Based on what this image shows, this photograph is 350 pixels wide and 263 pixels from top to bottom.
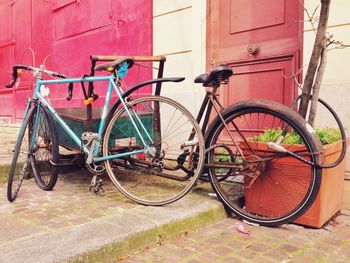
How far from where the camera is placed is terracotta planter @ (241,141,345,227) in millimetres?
2793

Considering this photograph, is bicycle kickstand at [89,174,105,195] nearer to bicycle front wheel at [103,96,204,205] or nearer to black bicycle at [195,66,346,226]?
bicycle front wheel at [103,96,204,205]

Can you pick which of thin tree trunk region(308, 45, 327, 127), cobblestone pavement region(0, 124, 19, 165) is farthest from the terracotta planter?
cobblestone pavement region(0, 124, 19, 165)

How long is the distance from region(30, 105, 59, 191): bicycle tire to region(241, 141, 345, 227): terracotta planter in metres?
1.70

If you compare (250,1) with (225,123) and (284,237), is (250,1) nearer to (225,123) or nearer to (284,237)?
(225,123)

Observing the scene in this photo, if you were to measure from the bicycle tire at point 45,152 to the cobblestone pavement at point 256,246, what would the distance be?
1.43 metres

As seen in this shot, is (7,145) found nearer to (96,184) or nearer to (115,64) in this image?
(96,184)

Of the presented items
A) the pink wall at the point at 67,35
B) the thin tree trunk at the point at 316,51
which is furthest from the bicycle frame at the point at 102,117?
the thin tree trunk at the point at 316,51

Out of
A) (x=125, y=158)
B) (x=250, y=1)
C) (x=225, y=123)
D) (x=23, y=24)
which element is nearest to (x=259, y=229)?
(x=225, y=123)

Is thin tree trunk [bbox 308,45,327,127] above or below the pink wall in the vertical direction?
below

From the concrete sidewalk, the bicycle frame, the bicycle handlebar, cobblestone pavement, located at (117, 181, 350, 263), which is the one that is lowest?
cobblestone pavement, located at (117, 181, 350, 263)

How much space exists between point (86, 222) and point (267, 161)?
1.44m

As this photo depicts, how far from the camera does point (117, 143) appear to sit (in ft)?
11.5

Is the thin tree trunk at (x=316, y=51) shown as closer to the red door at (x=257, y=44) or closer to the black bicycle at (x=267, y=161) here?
the black bicycle at (x=267, y=161)

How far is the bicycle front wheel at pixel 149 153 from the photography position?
3.06 m
